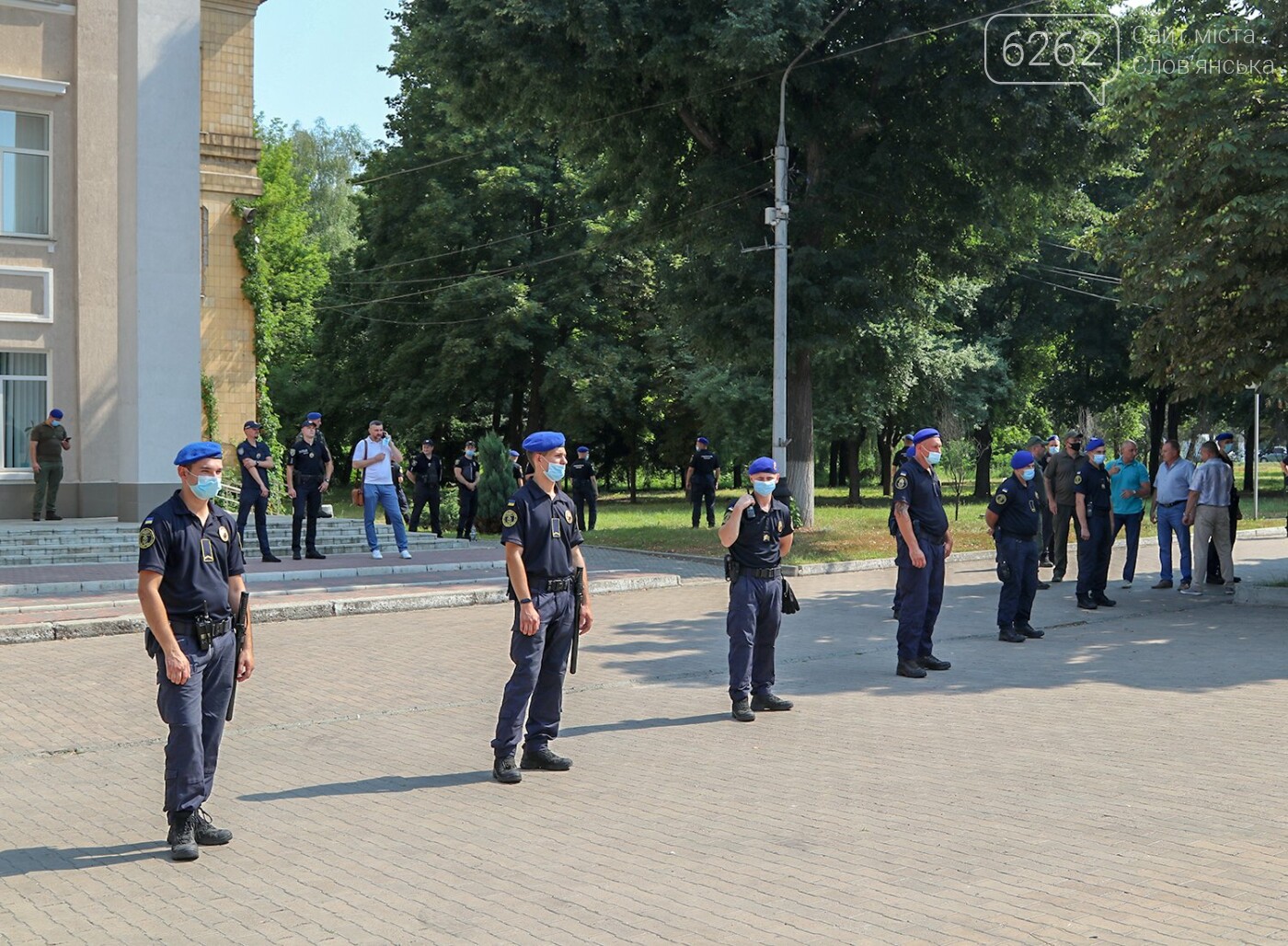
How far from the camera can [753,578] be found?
919 centimetres

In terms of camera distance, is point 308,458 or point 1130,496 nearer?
point 1130,496

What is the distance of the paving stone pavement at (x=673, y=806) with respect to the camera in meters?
5.18

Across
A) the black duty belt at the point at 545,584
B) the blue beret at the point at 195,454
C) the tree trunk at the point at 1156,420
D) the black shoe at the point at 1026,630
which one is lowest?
the black shoe at the point at 1026,630

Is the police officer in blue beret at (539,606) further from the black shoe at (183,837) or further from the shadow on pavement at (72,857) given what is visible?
the shadow on pavement at (72,857)

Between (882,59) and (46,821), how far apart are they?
20031 mm

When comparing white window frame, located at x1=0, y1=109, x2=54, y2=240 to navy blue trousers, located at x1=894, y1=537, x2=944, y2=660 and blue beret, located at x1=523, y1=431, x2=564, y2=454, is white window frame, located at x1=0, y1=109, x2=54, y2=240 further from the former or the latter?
blue beret, located at x1=523, y1=431, x2=564, y2=454

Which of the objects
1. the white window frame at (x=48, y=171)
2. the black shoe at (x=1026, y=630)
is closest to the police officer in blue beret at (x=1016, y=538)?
the black shoe at (x=1026, y=630)

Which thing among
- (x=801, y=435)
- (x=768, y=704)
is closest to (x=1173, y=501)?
(x=801, y=435)

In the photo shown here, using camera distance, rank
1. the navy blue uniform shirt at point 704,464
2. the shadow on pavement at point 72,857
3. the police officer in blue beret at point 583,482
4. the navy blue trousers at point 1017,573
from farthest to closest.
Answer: the navy blue uniform shirt at point 704,464 < the police officer in blue beret at point 583,482 < the navy blue trousers at point 1017,573 < the shadow on pavement at point 72,857

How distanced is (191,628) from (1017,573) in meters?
8.71

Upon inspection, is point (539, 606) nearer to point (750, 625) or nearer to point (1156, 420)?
point (750, 625)

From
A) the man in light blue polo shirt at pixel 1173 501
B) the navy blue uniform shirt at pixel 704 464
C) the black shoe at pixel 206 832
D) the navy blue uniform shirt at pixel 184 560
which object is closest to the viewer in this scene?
the navy blue uniform shirt at pixel 184 560

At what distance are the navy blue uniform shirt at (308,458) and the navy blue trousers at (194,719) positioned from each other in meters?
12.4

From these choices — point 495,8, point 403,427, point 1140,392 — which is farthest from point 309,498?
point 1140,392
